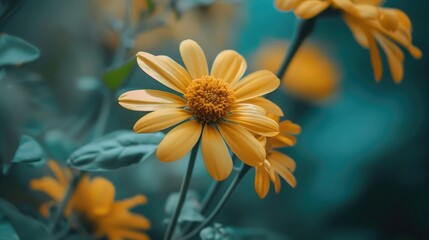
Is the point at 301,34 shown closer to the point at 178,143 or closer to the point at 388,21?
the point at 388,21

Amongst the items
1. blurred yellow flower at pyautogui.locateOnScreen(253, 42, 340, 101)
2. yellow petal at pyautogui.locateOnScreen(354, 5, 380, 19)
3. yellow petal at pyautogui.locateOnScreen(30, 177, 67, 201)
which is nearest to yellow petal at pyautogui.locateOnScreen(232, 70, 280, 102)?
yellow petal at pyautogui.locateOnScreen(354, 5, 380, 19)

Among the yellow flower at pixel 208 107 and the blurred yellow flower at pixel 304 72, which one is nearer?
the yellow flower at pixel 208 107

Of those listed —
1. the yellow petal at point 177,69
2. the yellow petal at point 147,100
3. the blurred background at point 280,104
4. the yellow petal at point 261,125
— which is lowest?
the blurred background at point 280,104

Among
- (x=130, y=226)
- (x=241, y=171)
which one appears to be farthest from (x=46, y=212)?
(x=241, y=171)

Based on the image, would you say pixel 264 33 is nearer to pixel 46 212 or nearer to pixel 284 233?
Result: pixel 284 233

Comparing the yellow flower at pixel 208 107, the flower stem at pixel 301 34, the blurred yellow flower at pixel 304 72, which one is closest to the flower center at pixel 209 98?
the yellow flower at pixel 208 107

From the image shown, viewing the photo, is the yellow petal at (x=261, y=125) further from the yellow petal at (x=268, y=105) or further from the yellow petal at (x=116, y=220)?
the yellow petal at (x=116, y=220)

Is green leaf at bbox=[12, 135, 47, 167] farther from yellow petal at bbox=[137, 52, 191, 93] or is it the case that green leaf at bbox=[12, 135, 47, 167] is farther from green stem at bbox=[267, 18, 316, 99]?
green stem at bbox=[267, 18, 316, 99]
